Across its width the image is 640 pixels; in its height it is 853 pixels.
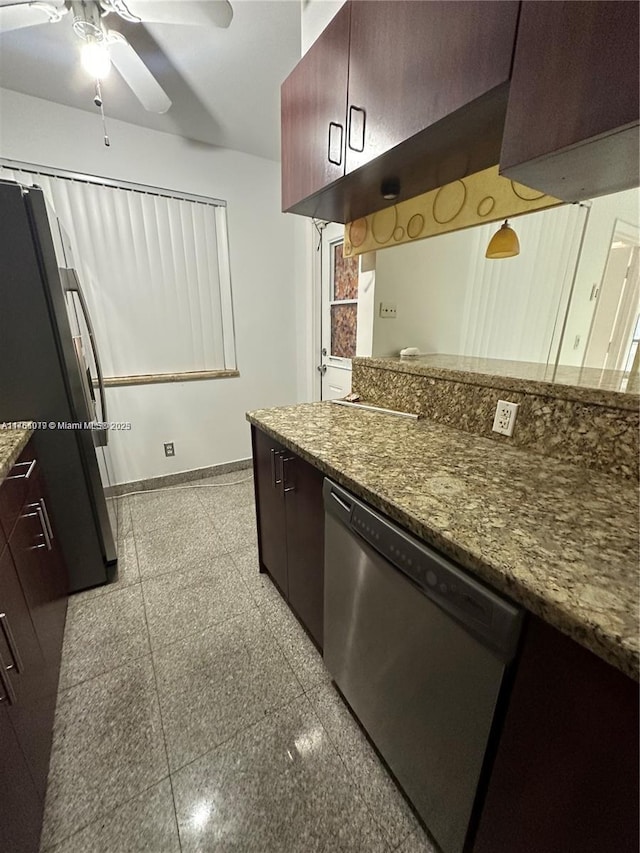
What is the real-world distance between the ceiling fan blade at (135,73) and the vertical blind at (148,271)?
851 millimetres

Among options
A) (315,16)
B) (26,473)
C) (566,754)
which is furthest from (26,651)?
(315,16)

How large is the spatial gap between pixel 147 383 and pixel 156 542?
47.8 inches

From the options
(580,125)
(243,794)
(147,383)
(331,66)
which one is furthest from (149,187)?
(243,794)

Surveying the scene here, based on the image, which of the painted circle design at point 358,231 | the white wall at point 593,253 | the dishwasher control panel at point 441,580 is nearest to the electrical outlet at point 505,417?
the dishwasher control panel at point 441,580

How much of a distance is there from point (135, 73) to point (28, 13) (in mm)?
364

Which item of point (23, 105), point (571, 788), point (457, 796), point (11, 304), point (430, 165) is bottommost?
point (457, 796)

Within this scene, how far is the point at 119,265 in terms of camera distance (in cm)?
238

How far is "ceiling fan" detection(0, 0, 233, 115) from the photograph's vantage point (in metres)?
1.12

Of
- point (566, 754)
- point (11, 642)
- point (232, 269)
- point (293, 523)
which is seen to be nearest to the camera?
point (566, 754)

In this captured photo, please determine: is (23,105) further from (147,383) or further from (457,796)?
(457,796)

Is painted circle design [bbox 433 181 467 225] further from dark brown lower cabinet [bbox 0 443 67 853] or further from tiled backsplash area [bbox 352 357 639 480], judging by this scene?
dark brown lower cabinet [bbox 0 443 67 853]

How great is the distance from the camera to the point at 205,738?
1.14 m

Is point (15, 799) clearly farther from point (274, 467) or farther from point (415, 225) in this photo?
point (415, 225)

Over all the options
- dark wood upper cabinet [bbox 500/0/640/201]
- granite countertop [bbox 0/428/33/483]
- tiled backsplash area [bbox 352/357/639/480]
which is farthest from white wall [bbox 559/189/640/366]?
granite countertop [bbox 0/428/33/483]
